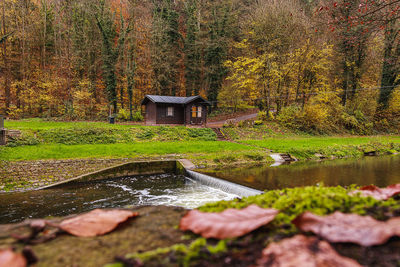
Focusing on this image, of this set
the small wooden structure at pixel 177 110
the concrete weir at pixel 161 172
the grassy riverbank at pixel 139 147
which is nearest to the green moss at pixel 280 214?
the concrete weir at pixel 161 172

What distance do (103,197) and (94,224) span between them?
815cm

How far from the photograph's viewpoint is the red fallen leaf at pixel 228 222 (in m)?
1.12

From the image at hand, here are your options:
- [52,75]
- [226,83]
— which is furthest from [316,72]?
[52,75]

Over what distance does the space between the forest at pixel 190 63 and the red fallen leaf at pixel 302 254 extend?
25822mm

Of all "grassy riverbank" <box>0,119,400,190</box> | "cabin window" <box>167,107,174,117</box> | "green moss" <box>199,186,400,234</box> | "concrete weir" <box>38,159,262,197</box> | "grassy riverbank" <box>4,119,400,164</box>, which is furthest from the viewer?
"cabin window" <box>167,107,174,117</box>

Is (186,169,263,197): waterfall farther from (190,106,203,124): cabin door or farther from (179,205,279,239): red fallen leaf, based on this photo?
(190,106,203,124): cabin door

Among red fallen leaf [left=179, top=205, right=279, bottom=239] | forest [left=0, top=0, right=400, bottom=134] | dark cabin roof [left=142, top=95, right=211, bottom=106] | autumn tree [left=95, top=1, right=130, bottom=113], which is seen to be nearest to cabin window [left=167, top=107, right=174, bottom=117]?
dark cabin roof [left=142, top=95, right=211, bottom=106]

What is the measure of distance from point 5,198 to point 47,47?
105ft

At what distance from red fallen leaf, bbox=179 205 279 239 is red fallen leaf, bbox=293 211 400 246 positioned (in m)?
0.18

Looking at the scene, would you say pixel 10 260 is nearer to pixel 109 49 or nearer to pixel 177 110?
pixel 177 110

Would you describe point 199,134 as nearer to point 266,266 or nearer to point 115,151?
point 115,151

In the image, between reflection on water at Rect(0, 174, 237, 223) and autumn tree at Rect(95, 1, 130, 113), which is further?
autumn tree at Rect(95, 1, 130, 113)

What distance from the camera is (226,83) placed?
3959 centimetres

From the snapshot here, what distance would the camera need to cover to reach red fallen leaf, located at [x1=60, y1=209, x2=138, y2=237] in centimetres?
129
